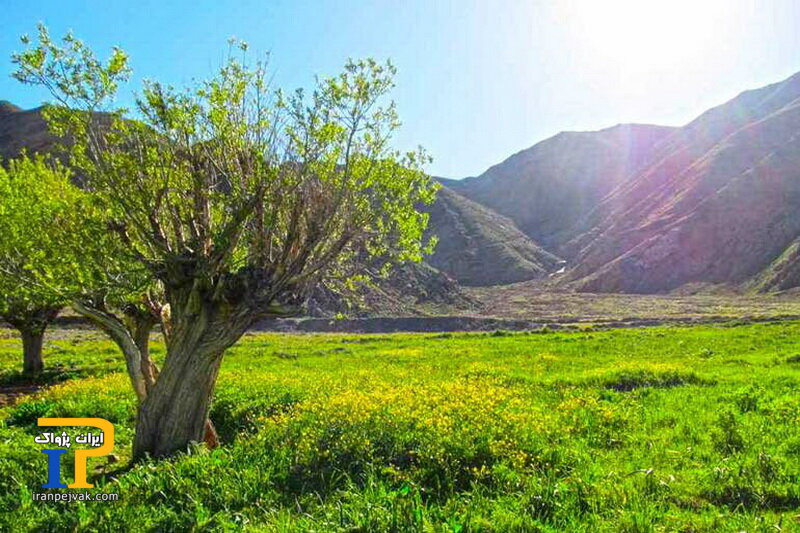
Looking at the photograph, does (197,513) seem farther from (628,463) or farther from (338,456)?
(628,463)

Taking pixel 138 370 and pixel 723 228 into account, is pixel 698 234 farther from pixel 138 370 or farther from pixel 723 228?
pixel 138 370

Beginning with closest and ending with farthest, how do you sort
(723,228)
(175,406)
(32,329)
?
(175,406), (32,329), (723,228)

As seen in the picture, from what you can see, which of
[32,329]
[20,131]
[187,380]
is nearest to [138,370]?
[187,380]

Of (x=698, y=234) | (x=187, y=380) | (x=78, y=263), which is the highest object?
(x=698, y=234)

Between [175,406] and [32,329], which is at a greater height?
[32,329]

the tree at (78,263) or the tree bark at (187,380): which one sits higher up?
the tree at (78,263)

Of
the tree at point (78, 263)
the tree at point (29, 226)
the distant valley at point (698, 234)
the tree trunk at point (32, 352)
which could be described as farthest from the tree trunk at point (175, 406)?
the distant valley at point (698, 234)

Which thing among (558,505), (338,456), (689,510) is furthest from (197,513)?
(689,510)

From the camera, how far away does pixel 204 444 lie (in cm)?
1220

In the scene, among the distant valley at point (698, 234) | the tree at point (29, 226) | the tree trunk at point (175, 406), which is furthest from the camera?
the distant valley at point (698, 234)

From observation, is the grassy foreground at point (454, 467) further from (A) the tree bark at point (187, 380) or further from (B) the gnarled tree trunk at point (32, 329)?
(B) the gnarled tree trunk at point (32, 329)

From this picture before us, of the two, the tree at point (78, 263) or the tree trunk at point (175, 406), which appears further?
the tree at point (78, 263)

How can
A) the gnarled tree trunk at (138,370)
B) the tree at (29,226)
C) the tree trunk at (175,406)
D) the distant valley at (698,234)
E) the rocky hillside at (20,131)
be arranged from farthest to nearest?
the distant valley at (698,234)
the rocky hillside at (20,131)
the tree at (29,226)
the gnarled tree trunk at (138,370)
the tree trunk at (175,406)

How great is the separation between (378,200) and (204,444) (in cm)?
681
